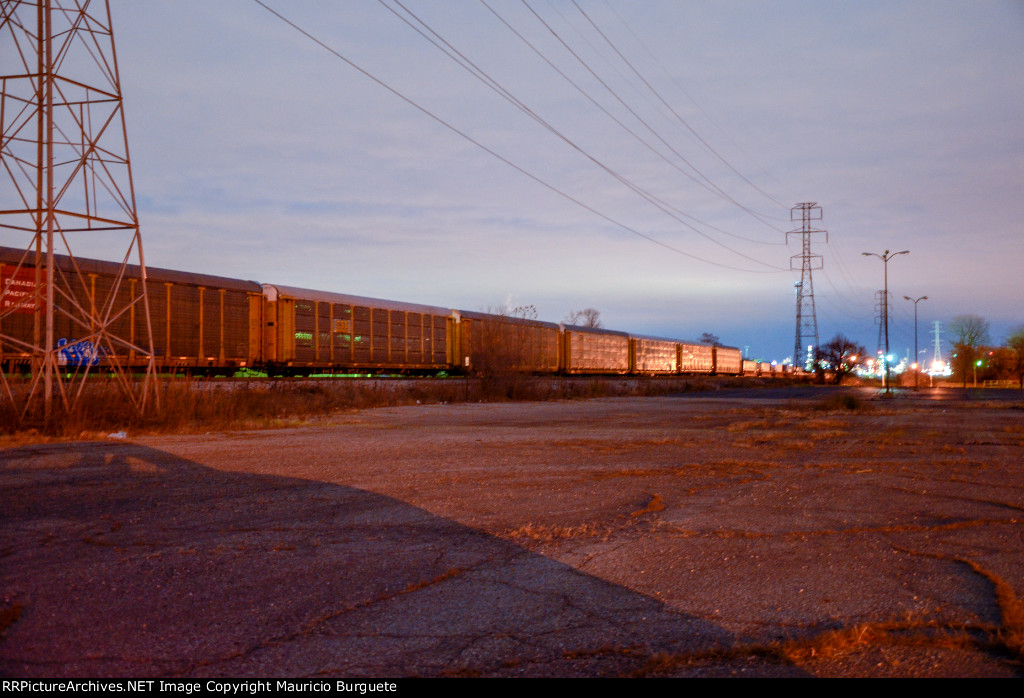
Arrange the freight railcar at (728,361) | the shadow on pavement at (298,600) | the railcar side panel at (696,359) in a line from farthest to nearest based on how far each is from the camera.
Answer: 1. the freight railcar at (728,361)
2. the railcar side panel at (696,359)
3. the shadow on pavement at (298,600)

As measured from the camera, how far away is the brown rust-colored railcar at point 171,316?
18344 mm

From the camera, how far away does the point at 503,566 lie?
4.87 m

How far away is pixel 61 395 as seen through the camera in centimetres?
1270

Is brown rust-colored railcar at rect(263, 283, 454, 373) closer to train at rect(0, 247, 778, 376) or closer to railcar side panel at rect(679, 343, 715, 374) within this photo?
train at rect(0, 247, 778, 376)

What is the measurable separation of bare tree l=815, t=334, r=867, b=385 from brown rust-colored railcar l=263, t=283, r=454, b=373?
6797 centimetres

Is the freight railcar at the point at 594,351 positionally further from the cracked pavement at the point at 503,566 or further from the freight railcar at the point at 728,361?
the cracked pavement at the point at 503,566

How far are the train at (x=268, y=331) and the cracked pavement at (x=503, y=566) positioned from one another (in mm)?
7617

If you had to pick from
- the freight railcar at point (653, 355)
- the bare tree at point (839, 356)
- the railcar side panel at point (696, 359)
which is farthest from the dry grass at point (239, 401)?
the bare tree at point (839, 356)

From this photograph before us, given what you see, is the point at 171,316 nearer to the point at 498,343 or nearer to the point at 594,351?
the point at 498,343

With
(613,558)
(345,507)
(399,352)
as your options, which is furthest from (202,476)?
(399,352)

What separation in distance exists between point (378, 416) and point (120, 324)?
7.82 metres

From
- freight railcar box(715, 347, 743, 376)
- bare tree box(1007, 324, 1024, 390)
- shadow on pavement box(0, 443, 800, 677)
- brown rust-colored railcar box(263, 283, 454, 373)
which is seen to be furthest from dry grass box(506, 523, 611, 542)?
bare tree box(1007, 324, 1024, 390)

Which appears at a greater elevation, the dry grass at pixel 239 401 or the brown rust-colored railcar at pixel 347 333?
the brown rust-colored railcar at pixel 347 333
